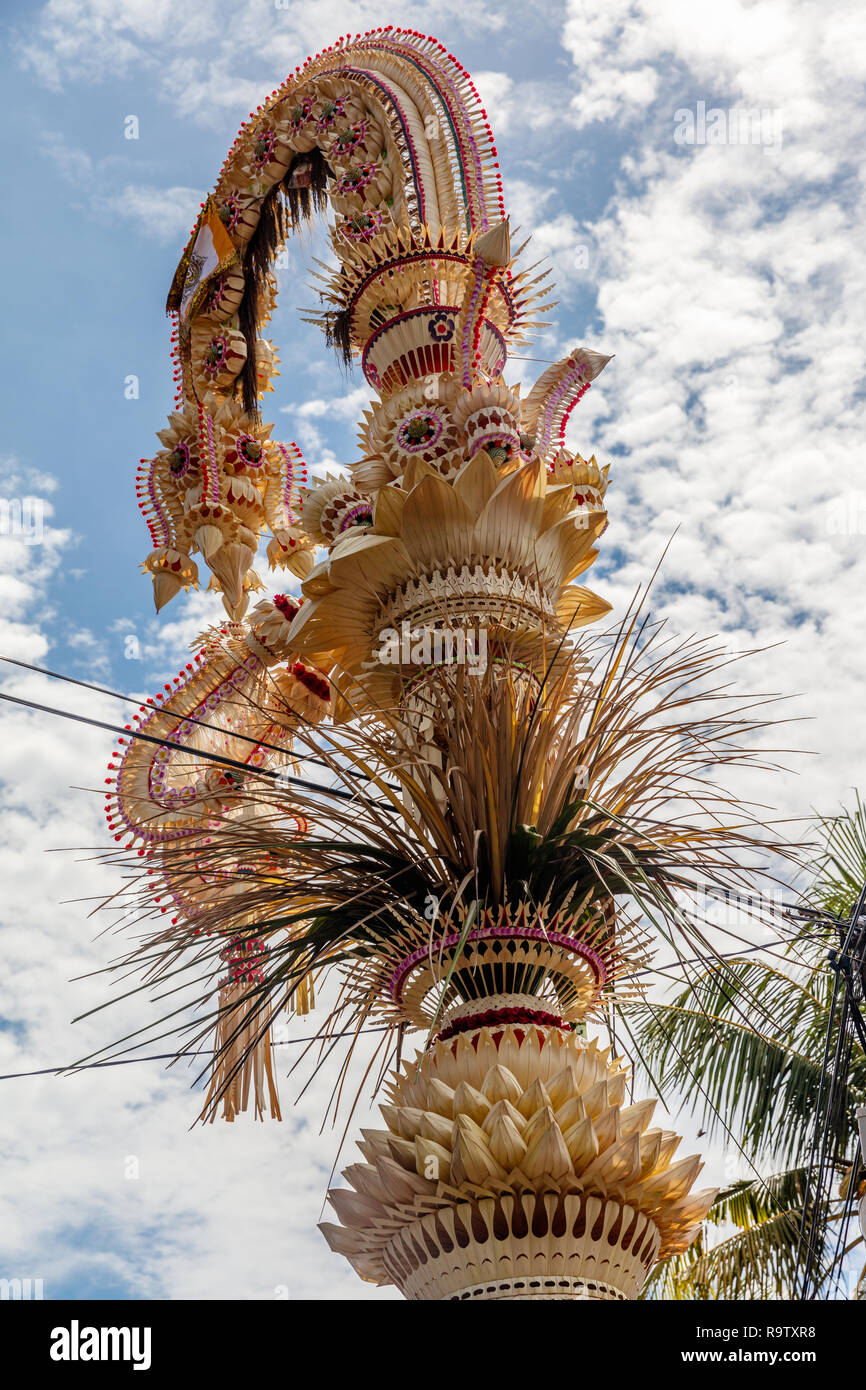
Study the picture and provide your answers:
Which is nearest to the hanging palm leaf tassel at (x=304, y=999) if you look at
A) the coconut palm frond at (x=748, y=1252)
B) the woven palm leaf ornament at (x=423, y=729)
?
the woven palm leaf ornament at (x=423, y=729)

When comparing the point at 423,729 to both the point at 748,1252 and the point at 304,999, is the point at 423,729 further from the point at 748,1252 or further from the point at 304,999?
the point at 748,1252

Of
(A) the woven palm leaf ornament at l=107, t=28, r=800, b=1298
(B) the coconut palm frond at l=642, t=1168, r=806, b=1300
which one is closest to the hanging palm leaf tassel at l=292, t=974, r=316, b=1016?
(A) the woven palm leaf ornament at l=107, t=28, r=800, b=1298

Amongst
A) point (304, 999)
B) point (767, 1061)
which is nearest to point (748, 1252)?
point (767, 1061)

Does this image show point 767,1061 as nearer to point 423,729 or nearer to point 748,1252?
point 748,1252

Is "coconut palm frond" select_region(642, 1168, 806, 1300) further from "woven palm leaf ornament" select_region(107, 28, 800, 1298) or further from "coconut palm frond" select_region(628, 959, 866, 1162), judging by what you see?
"woven palm leaf ornament" select_region(107, 28, 800, 1298)

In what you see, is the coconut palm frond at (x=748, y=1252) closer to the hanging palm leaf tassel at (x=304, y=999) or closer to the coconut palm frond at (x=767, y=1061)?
the coconut palm frond at (x=767, y=1061)

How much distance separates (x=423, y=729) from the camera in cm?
452

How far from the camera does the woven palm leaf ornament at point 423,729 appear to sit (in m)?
3.50

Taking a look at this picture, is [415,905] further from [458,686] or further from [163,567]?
[163,567]

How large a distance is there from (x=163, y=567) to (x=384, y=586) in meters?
2.20

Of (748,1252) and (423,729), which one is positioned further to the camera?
(748,1252)

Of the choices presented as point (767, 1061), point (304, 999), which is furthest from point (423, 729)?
point (767, 1061)

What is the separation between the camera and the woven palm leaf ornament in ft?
11.5
